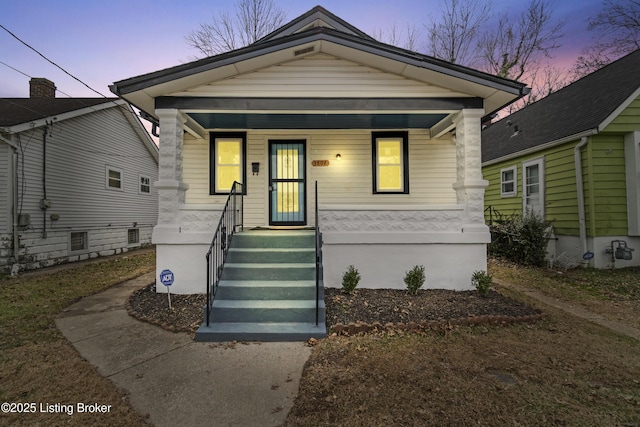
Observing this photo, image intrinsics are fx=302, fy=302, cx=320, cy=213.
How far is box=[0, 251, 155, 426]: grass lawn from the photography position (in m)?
2.33

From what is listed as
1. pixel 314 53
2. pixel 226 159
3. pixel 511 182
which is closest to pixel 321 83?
pixel 314 53

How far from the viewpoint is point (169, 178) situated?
18.2 feet

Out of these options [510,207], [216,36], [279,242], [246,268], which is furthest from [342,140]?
[216,36]

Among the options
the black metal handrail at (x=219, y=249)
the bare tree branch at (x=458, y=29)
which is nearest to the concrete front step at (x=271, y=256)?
the black metal handrail at (x=219, y=249)

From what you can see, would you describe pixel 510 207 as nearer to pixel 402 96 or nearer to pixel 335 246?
pixel 402 96

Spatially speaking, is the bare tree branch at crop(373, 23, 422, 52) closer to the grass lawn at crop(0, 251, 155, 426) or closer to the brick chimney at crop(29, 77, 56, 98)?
the brick chimney at crop(29, 77, 56, 98)

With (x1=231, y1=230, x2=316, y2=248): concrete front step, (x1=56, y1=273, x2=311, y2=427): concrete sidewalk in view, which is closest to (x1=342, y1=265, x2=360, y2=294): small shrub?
(x1=231, y1=230, x2=316, y2=248): concrete front step

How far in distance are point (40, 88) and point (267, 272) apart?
47.1ft

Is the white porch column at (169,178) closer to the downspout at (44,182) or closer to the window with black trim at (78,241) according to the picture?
the downspout at (44,182)

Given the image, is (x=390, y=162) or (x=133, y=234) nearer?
(x=390, y=162)

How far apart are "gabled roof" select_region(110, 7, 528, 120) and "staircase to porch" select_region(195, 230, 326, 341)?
3183 millimetres

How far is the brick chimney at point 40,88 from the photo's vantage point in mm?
12180

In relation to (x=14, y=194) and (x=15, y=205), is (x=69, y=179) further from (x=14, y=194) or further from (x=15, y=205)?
(x=15, y=205)

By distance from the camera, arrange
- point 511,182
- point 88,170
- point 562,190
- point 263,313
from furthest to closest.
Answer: point 511,182
point 88,170
point 562,190
point 263,313
